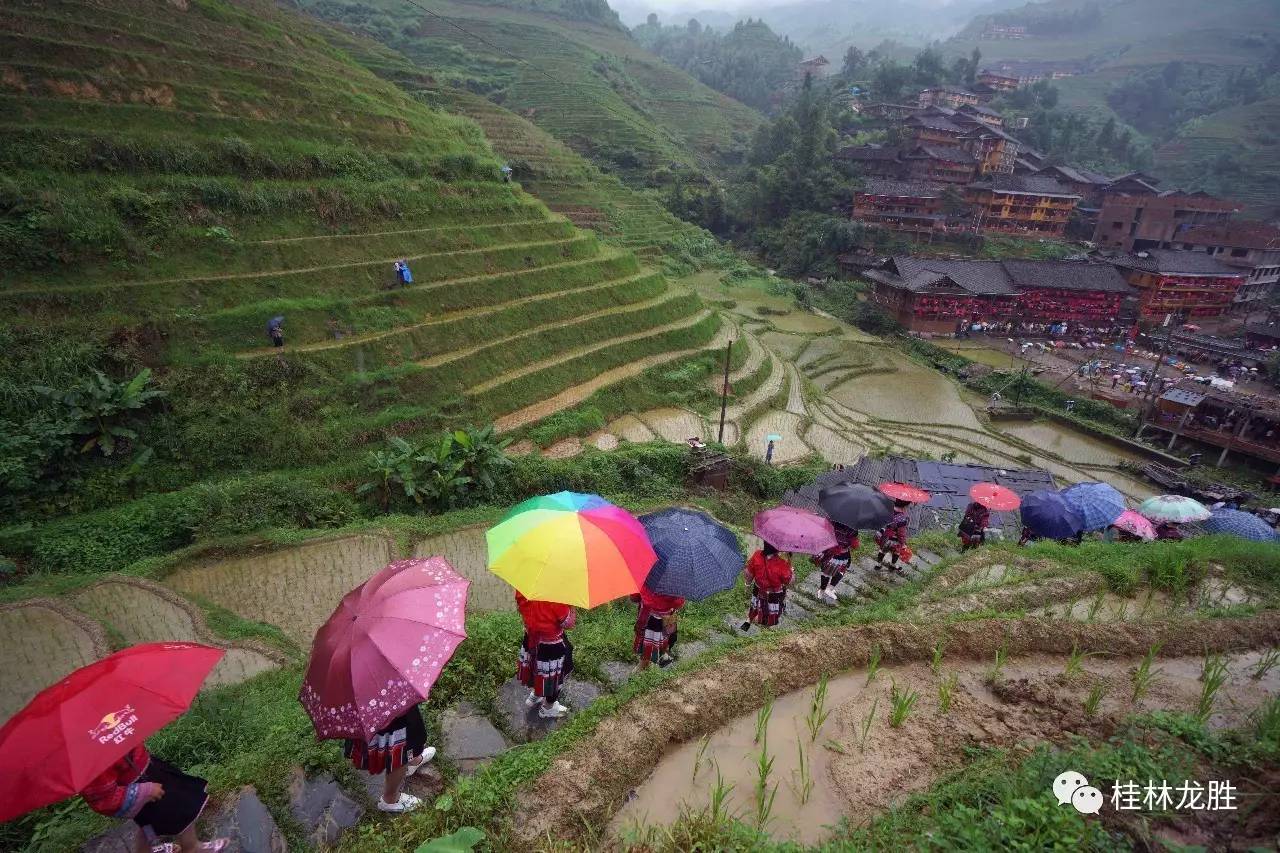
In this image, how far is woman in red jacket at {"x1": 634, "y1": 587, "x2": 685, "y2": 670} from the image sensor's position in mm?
5055

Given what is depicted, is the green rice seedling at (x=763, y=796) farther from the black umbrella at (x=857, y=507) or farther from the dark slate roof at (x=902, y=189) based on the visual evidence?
the dark slate roof at (x=902, y=189)

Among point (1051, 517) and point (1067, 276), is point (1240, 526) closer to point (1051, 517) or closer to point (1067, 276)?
point (1051, 517)

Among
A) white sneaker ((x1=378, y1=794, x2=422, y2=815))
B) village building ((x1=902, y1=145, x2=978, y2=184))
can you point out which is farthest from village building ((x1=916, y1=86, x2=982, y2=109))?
white sneaker ((x1=378, y1=794, x2=422, y2=815))

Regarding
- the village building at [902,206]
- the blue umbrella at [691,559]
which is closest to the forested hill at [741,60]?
the village building at [902,206]

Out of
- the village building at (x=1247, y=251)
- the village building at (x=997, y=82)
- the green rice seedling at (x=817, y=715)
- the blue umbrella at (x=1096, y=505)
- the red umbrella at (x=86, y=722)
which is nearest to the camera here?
the red umbrella at (x=86, y=722)

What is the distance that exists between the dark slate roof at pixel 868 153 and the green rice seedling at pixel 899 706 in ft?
172

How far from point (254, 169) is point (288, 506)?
34.5 feet

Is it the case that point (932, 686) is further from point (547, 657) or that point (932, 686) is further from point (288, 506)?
point (288, 506)

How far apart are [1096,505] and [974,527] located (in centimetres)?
183

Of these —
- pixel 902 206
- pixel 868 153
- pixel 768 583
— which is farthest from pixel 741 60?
pixel 768 583

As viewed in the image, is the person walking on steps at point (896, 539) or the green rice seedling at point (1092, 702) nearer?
the green rice seedling at point (1092, 702)

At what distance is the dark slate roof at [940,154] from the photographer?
45.8 meters

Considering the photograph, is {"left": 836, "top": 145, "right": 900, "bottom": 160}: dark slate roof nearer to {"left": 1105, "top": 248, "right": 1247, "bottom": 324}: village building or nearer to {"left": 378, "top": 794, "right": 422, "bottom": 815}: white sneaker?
{"left": 1105, "top": 248, "right": 1247, "bottom": 324}: village building

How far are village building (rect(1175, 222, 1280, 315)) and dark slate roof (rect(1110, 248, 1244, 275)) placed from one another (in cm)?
199
